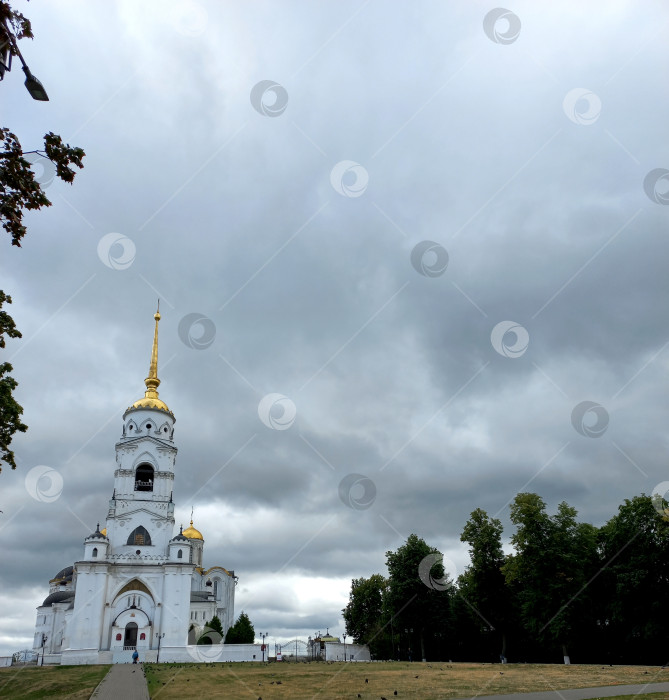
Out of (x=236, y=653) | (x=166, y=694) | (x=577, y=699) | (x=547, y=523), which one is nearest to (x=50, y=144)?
(x=577, y=699)

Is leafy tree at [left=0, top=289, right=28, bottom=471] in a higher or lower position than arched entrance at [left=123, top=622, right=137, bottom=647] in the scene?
higher

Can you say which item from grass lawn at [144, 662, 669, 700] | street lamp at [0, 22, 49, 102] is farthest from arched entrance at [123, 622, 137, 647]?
street lamp at [0, 22, 49, 102]

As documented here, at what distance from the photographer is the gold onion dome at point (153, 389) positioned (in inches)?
2465

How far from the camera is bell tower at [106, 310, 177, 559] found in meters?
55.8

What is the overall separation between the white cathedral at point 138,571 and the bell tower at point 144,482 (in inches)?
3.6

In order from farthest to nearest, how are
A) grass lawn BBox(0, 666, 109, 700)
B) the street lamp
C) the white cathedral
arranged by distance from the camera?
the white cathedral → grass lawn BBox(0, 666, 109, 700) → the street lamp

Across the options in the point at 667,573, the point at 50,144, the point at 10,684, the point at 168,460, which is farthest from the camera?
the point at 168,460

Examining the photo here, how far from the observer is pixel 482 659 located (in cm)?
5325

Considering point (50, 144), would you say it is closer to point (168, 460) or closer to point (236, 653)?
point (236, 653)

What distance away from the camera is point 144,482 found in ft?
198

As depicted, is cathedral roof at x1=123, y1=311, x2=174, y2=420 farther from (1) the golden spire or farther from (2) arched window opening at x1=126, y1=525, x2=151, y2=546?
(2) arched window opening at x1=126, y1=525, x2=151, y2=546

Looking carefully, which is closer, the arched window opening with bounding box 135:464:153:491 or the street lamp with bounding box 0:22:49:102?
the street lamp with bounding box 0:22:49:102

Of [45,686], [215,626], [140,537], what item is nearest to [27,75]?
[45,686]

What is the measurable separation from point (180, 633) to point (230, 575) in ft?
112
